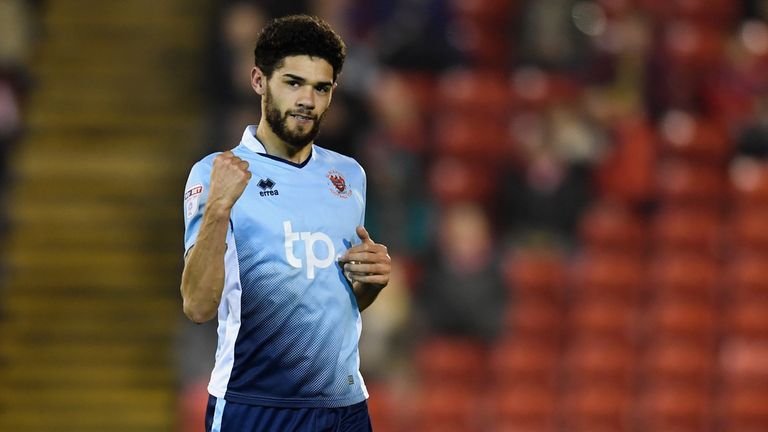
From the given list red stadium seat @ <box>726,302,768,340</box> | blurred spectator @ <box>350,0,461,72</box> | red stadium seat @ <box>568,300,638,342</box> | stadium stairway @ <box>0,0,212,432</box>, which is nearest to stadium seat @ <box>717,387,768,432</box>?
red stadium seat @ <box>726,302,768,340</box>

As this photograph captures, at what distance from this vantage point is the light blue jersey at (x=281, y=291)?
352 cm

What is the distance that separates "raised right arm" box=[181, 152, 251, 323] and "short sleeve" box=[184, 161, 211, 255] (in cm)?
8

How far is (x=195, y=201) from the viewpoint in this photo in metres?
3.49

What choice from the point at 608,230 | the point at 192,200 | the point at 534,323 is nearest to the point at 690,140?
the point at 608,230

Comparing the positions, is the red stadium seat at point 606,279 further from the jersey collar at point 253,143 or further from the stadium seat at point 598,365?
the jersey collar at point 253,143

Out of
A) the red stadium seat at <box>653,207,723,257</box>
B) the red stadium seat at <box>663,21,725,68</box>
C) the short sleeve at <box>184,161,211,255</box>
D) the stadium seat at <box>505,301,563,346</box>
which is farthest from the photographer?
the red stadium seat at <box>663,21,725,68</box>

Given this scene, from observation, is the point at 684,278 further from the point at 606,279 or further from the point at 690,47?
the point at 690,47

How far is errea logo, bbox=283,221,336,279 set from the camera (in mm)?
3527

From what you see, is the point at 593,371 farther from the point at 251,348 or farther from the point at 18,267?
the point at 251,348

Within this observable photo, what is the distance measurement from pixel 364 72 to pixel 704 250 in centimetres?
258

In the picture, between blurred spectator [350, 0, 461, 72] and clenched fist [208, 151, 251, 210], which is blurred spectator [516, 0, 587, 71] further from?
clenched fist [208, 151, 251, 210]

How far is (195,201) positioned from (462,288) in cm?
494

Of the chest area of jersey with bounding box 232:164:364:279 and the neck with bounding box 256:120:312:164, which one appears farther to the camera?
the neck with bounding box 256:120:312:164

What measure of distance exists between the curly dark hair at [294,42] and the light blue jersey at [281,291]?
0.25 m
